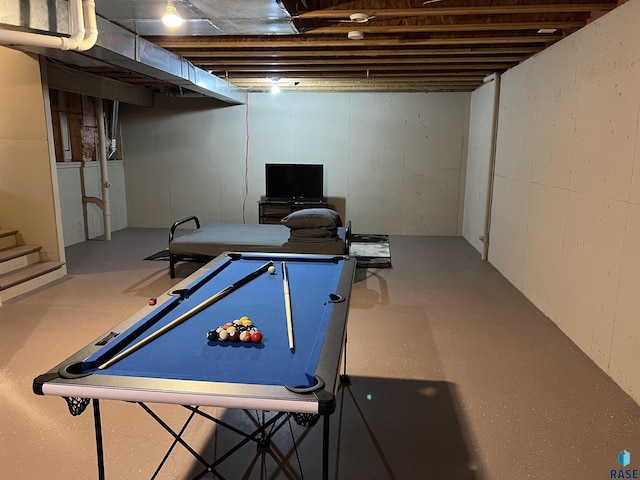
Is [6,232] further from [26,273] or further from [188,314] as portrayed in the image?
[188,314]

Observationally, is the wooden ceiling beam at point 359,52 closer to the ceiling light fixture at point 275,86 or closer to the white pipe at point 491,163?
the white pipe at point 491,163

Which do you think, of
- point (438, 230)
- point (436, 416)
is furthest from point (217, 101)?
point (436, 416)

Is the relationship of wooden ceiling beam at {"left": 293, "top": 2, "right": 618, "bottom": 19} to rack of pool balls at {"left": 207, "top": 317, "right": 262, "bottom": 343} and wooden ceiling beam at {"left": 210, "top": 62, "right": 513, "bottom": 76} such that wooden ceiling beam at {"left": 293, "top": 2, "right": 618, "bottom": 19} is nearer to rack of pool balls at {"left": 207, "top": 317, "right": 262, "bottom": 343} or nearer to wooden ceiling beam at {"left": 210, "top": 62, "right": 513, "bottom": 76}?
wooden ceiling beam at {"left": 210, "top": 62, "right": 513, "bottom": 76}

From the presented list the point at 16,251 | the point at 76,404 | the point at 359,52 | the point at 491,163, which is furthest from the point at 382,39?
the point at 16,251

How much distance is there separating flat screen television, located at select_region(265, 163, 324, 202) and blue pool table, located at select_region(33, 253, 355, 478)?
16.6 ft

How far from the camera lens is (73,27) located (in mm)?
2961

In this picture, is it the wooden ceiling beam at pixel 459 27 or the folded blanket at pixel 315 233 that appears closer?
the wooden ceiling beam at pixel 459 27

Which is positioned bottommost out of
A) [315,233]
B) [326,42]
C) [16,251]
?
[16,251]

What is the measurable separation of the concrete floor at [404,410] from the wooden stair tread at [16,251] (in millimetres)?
612

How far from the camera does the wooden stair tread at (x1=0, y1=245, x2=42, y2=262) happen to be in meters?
4.84

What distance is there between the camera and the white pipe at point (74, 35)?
2926mm

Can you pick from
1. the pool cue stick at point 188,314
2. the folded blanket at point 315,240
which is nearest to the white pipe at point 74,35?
the pool cue stick at point 188,314

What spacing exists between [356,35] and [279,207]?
4.07 m

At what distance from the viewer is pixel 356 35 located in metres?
3.93
